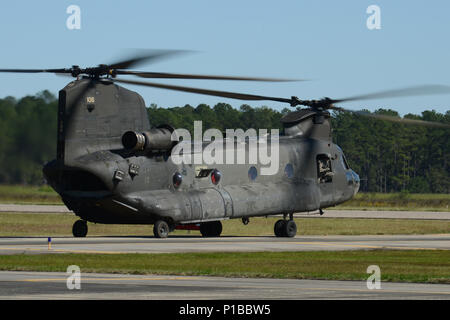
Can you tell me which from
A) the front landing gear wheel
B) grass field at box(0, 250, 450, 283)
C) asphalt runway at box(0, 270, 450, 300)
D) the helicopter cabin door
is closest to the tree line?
the helicopter cabin door

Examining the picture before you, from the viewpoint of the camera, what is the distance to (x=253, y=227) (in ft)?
217

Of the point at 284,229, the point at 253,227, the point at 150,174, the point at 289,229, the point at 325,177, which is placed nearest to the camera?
the point at 150,174

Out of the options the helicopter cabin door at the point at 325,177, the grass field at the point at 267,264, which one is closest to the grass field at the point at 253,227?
the helicopter cabin door at the point at 325,177

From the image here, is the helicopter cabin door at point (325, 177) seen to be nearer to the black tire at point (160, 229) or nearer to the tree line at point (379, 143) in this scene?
the black tire at point (160, 229)

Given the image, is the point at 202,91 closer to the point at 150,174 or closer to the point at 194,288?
the point at 150,174

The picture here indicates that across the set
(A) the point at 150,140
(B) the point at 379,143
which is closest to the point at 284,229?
(A) the point at 150,140

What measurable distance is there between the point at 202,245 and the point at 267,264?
9.27 metres

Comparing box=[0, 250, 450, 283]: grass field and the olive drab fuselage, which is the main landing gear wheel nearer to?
the olive drab fuselage

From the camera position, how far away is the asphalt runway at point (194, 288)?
71.8 feet

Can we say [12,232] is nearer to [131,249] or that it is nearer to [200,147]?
[200,147]

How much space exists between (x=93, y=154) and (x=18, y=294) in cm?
2198

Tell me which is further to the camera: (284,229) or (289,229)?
(289,229)
